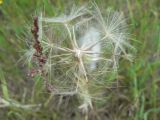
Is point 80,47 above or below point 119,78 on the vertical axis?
above

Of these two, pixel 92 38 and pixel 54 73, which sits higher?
pixel 92 38

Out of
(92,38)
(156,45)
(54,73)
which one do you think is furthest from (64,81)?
(156,45)

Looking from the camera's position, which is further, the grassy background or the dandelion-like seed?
the grassy background

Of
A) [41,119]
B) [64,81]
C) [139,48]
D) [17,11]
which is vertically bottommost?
[41,119]

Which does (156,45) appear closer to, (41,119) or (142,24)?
(142,24)

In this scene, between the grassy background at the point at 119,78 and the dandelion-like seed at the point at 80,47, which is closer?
the dandelion-like seed at the point at 80,47
